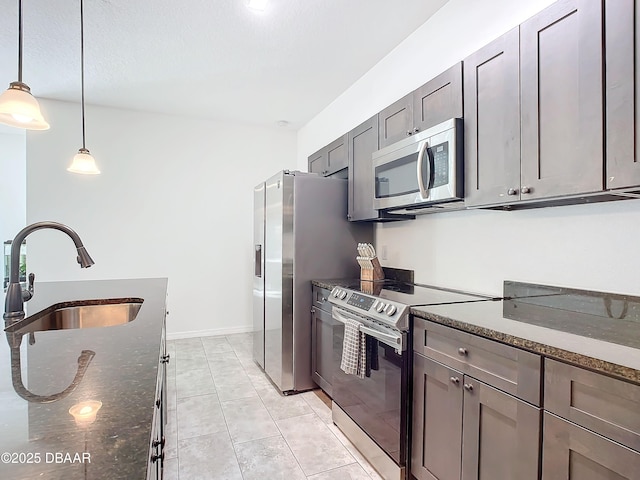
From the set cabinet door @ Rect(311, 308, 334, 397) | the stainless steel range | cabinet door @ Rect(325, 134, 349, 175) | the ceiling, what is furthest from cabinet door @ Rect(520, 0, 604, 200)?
cabinet door @ Rect(325, 134, 349, 175)

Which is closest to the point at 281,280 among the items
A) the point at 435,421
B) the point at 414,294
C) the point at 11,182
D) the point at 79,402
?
the point at 414,294

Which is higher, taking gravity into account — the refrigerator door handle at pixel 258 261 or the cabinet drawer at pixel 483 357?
the refrigerator door handle at pixel 258 261

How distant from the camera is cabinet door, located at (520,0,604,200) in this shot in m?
1.32

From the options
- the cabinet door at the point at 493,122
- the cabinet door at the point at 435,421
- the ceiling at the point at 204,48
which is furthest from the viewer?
the ceiling at the point at 204,48

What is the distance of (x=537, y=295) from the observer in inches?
72.7

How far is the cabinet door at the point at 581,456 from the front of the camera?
3.10 feet

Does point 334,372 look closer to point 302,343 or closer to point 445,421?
point 302,343

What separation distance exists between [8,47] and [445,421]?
4.12 meters

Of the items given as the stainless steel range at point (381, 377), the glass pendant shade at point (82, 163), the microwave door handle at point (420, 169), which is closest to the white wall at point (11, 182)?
the glass pendant shade at point (82, 163)

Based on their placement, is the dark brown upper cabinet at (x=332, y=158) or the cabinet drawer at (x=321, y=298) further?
the dark brown upper cabinet at (x=332, y=158)

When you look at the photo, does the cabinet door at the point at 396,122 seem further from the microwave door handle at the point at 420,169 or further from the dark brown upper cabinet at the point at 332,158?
the dark brown upper cabinet at the point at 332,158

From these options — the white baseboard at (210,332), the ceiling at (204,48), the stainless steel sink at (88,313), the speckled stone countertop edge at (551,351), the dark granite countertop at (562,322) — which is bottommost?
the white baseboard at (210,332)

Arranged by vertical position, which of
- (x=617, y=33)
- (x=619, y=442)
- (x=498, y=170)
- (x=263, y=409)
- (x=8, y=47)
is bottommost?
(x=263, y=409)

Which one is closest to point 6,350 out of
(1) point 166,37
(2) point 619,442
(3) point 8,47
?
(2) point 619,442
